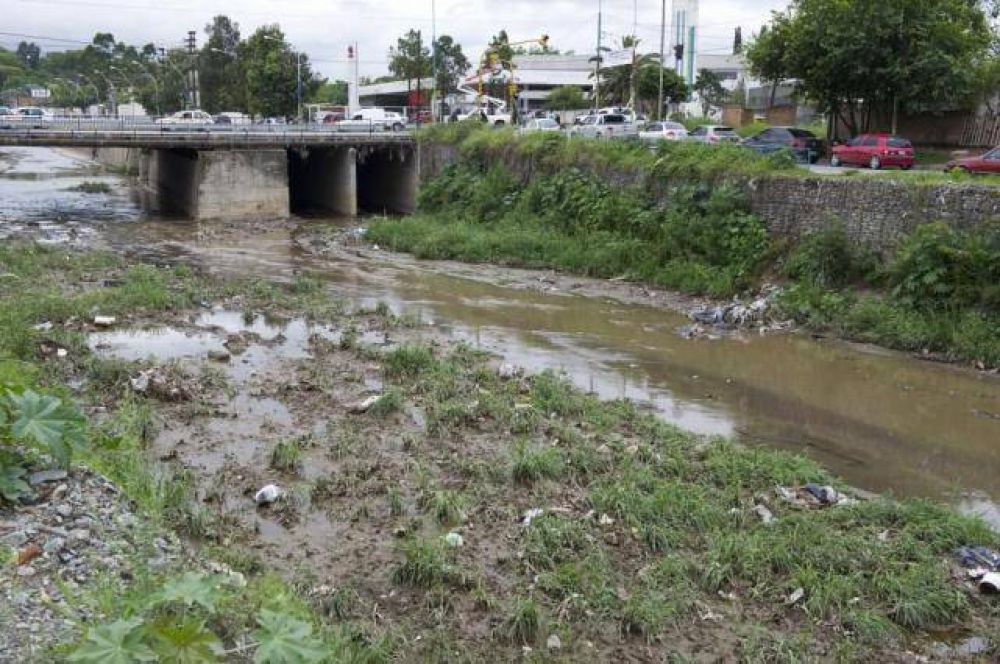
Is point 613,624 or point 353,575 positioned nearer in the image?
point 613,624

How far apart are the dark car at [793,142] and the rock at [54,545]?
29634mm

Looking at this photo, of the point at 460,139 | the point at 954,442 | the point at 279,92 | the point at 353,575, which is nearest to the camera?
the point at 353,575

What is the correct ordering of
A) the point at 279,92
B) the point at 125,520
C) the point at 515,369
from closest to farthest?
1. the point at 125,520
2. the point at 515,369
3. the point at 279,92

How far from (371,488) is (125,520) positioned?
3.20m

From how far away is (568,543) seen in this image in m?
8.91

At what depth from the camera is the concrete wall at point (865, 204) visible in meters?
19.9

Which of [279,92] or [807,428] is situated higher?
[279,92]

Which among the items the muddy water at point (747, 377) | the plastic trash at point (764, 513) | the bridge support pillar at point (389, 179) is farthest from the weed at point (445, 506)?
the bridge support pillar at point (389, 179)

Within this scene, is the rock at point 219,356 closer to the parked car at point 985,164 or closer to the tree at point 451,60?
the parked car at point 985,164

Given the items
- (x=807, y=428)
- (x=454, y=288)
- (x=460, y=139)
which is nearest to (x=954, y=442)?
(x=807, y=428)

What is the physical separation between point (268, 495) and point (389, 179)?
41.0 m

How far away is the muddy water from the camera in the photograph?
41.7ft

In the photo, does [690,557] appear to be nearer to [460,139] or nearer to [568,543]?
[568,543]

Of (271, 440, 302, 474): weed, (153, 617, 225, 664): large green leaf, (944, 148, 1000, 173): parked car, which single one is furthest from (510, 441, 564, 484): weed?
(944, 148, 1000, 173): parked car
